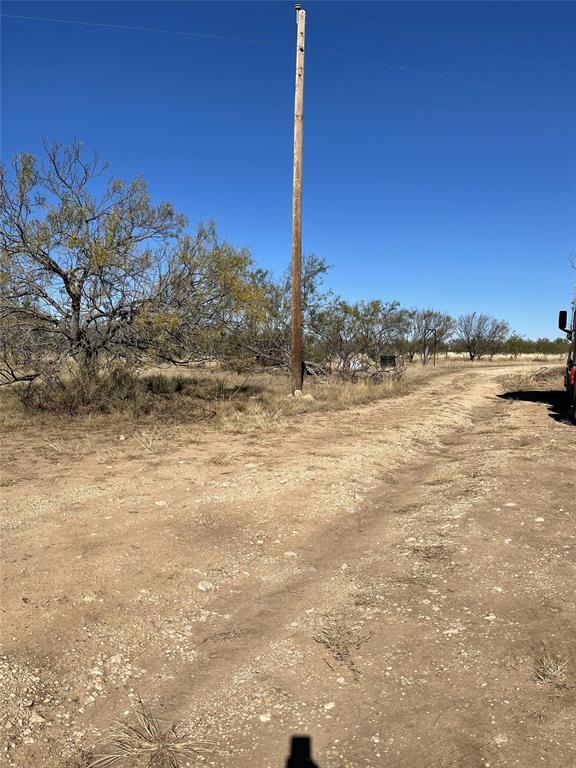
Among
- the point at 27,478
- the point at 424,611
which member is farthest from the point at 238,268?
the point at 424,611

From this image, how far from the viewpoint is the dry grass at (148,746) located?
2.20 metres

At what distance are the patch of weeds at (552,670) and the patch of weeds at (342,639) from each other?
2.99 feet

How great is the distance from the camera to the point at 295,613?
11.2 feet

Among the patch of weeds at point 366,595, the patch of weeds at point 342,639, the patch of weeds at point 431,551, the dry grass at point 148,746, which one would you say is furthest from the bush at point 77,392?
the dry grass at point 148,746

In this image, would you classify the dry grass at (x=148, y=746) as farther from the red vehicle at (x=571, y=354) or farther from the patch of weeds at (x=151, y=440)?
the red vehicle at (x=571, y=354)

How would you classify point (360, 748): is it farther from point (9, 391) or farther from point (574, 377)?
point (9, 391)

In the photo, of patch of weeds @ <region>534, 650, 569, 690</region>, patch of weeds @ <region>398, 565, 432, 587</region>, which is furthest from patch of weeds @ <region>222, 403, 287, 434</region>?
patch of weeds @ <region>534, 650, 569, 690</region>

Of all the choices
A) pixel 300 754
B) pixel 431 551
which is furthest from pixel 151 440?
pixel 300 754

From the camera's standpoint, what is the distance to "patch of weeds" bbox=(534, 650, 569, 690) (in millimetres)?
2629

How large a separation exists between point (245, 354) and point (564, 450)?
9523 millimetres

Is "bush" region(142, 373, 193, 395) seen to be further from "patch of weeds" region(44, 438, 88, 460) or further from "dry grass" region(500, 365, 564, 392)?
"dry grass" region(500, 365, 564, 392)

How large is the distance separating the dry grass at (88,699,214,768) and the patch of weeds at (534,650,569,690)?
170 cm

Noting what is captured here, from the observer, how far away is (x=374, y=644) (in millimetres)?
3033

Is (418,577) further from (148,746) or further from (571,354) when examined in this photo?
(571,354)
